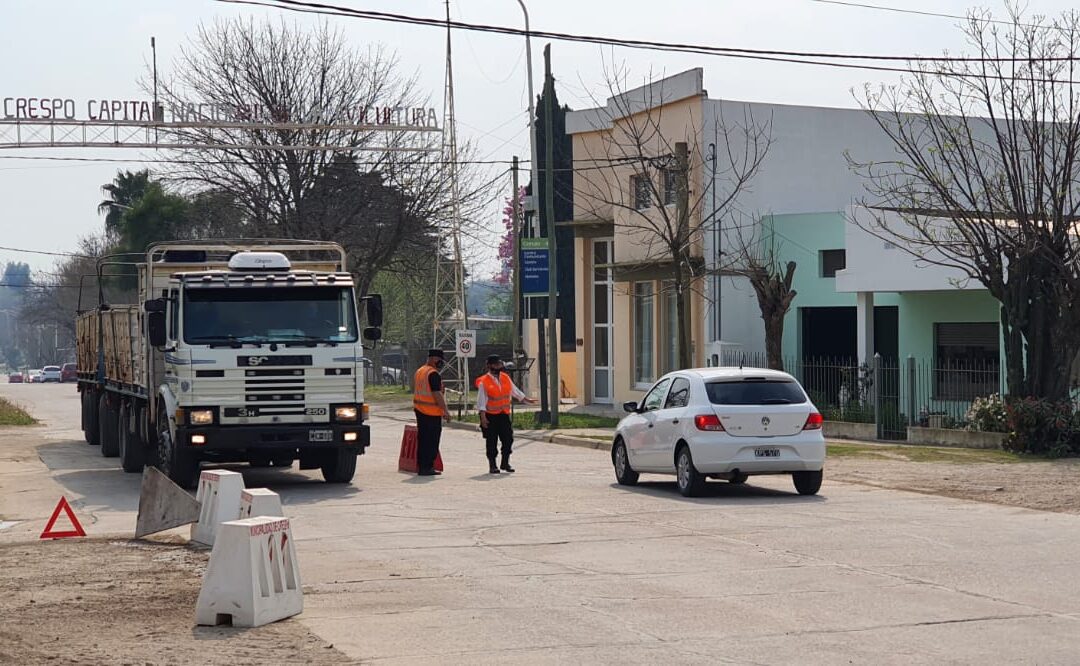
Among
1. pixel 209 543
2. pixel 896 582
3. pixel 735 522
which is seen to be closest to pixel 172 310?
pixel 209 543

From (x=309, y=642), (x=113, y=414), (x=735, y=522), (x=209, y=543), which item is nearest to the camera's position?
(x=309, y=642)

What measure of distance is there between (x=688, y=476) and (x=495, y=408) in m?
4.57

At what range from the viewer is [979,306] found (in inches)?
1180

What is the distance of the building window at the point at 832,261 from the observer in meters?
33.6

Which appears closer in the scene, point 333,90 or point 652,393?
point 652,393

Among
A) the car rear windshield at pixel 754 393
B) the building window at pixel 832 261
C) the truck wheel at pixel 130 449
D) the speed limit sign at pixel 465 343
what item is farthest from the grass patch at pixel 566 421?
the car rear windshield at pixel 754 393

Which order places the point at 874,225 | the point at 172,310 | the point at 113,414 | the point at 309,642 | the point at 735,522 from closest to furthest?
the point at 309,642, the point at 735,522, the point at 172,310, the point at 113,414, the point at 874,225

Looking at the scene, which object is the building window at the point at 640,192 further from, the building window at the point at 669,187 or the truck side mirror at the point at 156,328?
the truck side mirror at the point at 156,328

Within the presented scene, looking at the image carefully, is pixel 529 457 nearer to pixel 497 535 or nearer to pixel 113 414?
pixel 113 414

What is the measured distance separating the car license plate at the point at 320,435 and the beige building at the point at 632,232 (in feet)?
48.6

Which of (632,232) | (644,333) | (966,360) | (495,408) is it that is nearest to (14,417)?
(644,333)

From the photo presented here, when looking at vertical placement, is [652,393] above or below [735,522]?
above

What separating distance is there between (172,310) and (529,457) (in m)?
8.28

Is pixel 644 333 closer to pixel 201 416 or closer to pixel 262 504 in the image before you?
pixel 201 416
